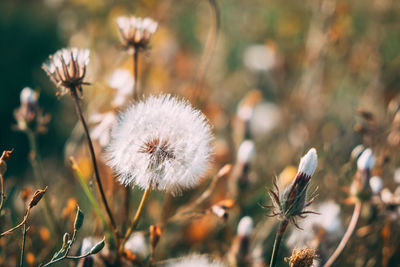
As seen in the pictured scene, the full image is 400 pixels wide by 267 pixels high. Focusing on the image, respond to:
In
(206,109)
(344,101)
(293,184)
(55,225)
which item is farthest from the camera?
(344,101)

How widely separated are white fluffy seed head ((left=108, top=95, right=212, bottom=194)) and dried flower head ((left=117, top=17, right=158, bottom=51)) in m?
0.15

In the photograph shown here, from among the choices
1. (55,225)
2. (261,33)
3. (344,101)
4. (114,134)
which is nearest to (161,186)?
(114,134)

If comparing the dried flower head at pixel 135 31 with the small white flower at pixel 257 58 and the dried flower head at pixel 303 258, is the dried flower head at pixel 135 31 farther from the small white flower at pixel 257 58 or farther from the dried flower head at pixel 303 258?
the small white flower at pixel 257 58

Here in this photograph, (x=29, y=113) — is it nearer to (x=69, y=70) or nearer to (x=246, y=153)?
(x=69, y=70)

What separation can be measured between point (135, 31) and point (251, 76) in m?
1.38

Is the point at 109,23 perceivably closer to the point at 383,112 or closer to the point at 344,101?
the point at 344,101

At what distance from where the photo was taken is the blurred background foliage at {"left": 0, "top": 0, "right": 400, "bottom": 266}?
1217 millimetres

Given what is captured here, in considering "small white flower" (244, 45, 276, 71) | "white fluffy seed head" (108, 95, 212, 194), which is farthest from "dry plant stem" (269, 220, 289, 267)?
"small white flower" (244, 45, 276, 71)

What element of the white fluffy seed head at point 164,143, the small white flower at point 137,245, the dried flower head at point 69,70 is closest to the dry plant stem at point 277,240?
the white fluffy seed head at point 164,143

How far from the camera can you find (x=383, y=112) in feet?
4.68

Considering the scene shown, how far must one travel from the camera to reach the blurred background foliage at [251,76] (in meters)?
1.22

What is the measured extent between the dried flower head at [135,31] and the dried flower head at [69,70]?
0.40 feet

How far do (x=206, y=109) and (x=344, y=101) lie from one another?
0.73 metres

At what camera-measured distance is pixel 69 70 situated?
64 centimetres
